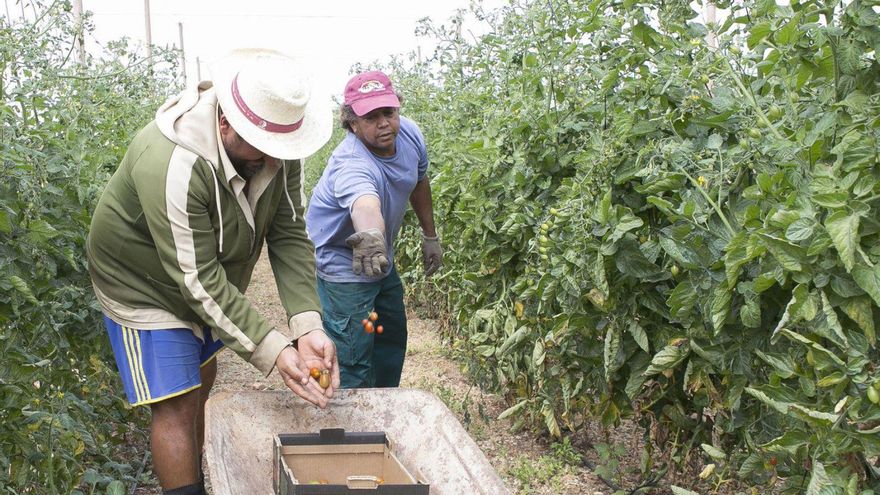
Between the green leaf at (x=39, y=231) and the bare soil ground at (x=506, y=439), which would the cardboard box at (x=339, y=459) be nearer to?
the green leaf at (x=39, y=231)

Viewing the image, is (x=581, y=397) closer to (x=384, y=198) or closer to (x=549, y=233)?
(x=549, y=233)

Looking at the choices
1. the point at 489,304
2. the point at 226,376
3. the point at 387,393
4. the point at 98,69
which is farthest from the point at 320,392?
the point at 226,376

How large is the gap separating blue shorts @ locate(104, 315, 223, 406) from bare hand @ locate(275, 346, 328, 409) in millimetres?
389

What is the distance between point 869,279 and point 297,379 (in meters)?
1.57

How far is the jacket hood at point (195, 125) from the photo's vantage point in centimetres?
277

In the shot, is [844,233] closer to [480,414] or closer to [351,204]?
[351,204]

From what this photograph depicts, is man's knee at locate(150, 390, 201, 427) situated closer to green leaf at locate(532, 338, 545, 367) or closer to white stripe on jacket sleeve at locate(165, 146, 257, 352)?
white stripe on jacket sleeve at locate(165, 146, 257, 352)

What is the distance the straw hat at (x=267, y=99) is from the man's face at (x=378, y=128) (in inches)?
43.0

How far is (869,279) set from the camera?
6.33 feet

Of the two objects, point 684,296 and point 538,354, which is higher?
point 684,296

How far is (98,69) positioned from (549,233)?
9.78ft

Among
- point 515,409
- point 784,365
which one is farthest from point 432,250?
point 784,365

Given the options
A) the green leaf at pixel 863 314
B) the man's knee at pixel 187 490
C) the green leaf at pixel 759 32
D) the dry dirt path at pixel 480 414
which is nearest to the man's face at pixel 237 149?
the man's knee at pixel 187 490

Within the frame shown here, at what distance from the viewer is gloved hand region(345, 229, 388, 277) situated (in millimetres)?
3584
